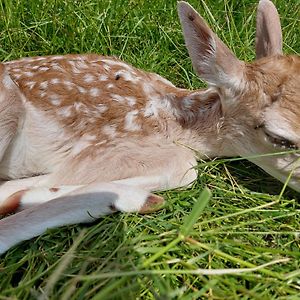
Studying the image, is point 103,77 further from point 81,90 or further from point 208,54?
point 208,54

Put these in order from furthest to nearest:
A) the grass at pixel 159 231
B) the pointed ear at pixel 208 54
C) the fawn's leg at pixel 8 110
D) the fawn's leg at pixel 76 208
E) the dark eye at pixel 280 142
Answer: the fawn's leg at pixel 8 110 → the pointed ear at pixel 208 54 → the dark eye at pixel 280 142 → the fawn's leg at pixel 76 208 → the grass at pixel 159 231

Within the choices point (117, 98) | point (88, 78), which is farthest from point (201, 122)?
point (88, 78)

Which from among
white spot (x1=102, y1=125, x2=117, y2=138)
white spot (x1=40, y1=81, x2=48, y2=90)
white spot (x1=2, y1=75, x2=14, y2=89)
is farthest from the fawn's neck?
white spot (x1=2, y1=75, x2=14, y2=89)

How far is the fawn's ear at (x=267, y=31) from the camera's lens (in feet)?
14.6

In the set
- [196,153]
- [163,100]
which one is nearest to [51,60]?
[163,100]

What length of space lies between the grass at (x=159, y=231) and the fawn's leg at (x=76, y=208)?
48 millimetres

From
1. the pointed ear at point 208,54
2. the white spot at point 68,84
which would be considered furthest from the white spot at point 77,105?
the pointed ear at point 208,54

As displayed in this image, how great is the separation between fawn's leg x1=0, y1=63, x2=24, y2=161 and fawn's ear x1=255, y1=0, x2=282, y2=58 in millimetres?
1601

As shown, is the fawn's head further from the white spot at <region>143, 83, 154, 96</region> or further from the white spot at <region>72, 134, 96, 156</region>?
the white spot at <region>72, 134, 96, 156</region>

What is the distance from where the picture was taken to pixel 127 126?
14.0 feet

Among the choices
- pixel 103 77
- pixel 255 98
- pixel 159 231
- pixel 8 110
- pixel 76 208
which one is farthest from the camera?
pixel 103 77

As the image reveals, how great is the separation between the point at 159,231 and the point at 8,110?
1.20m

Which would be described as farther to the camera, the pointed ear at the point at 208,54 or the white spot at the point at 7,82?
the white spot at the point at 7,82

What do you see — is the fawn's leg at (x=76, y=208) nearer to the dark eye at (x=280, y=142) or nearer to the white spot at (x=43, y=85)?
the dark eye at (x=280, y=142)
